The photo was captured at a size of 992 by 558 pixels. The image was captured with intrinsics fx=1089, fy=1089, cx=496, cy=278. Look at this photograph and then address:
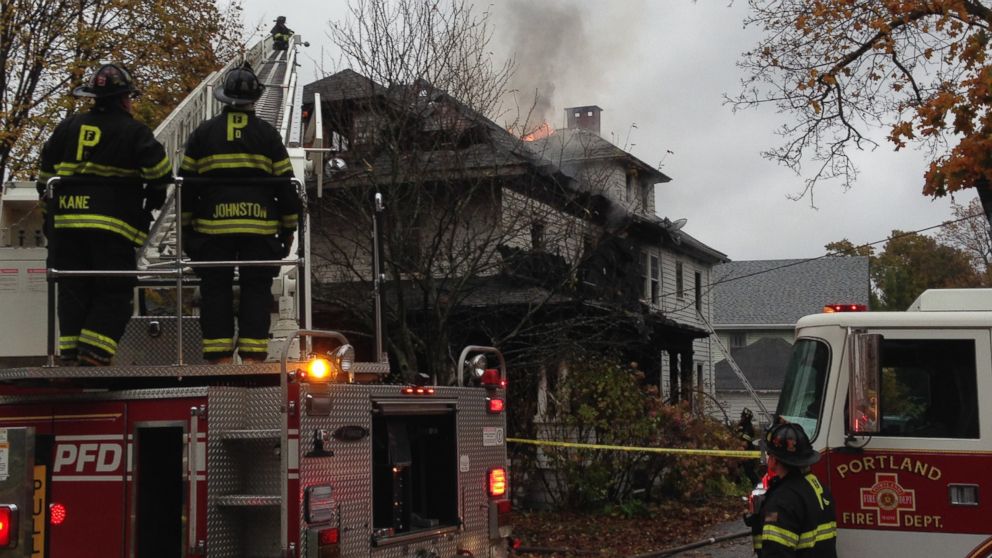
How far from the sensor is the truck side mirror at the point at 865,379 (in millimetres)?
5898

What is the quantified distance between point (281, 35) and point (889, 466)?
7.26 metres

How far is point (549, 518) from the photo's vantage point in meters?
14.6

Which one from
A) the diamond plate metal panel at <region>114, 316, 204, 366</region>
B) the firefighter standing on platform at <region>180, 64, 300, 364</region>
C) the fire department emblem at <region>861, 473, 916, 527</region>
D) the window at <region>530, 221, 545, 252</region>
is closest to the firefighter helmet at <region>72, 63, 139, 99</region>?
the firefighter standing on platform at <region>180, 64, 300, 364</region>

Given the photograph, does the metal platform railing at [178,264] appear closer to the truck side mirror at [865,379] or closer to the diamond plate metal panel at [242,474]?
the diamond plate metal panel at [242,474]

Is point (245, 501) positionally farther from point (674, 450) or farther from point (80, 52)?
point (80, 52)

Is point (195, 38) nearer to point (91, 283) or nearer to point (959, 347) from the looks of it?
point (91, 283)

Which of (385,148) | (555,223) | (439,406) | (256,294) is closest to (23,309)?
(256,294)

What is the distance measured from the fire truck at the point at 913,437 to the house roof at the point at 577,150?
27.0 ft

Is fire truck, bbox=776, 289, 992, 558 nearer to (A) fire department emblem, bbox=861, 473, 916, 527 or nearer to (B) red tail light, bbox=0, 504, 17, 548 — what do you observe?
(A) fire department emblem, bbox=861, 473, 916, 527

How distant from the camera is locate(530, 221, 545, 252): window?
14.1 metres

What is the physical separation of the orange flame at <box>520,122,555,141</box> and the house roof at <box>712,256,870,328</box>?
3603cm

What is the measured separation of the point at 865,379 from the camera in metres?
5.94

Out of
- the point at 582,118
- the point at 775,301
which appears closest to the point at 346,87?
the point at 582,118

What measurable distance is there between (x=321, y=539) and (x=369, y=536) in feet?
1.52
